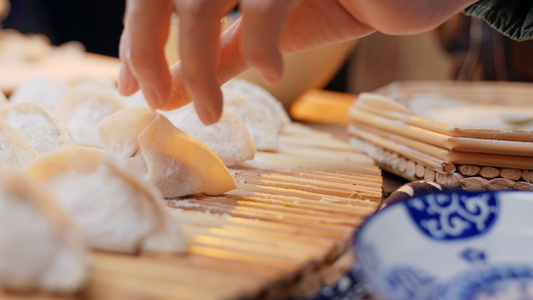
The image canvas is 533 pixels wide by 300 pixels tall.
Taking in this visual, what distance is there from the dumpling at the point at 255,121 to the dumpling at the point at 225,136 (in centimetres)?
16

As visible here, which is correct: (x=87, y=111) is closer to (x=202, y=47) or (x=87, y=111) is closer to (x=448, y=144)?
(x=202, y=47)

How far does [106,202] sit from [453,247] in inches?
13.6

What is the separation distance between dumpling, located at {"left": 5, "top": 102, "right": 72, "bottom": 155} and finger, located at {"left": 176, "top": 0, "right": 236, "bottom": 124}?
33cm

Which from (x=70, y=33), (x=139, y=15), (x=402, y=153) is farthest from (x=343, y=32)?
(x=70, y=33)

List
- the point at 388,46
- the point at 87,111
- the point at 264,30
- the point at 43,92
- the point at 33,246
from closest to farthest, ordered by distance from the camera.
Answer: the point at 33,246 → the point at 264,30 → the point at 87,111 → the point at 43,92 → the point at 388,46

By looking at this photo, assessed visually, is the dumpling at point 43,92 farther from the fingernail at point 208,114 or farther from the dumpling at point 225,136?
the fingernail at point 208,114

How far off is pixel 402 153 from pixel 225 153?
1.01 ft

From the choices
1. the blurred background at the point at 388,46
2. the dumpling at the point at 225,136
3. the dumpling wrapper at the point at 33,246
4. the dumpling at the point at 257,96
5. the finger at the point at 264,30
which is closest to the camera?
the dumpling wrapper at the point at 33,246

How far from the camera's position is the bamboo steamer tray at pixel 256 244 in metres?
0.42

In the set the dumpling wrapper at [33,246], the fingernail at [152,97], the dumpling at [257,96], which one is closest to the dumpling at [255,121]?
the dumpling at [257,96]

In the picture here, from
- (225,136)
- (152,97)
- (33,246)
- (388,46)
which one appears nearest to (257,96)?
(225,136)

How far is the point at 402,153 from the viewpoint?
88cm

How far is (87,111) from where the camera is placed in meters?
0.95

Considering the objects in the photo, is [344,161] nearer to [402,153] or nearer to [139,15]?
[402,153]
